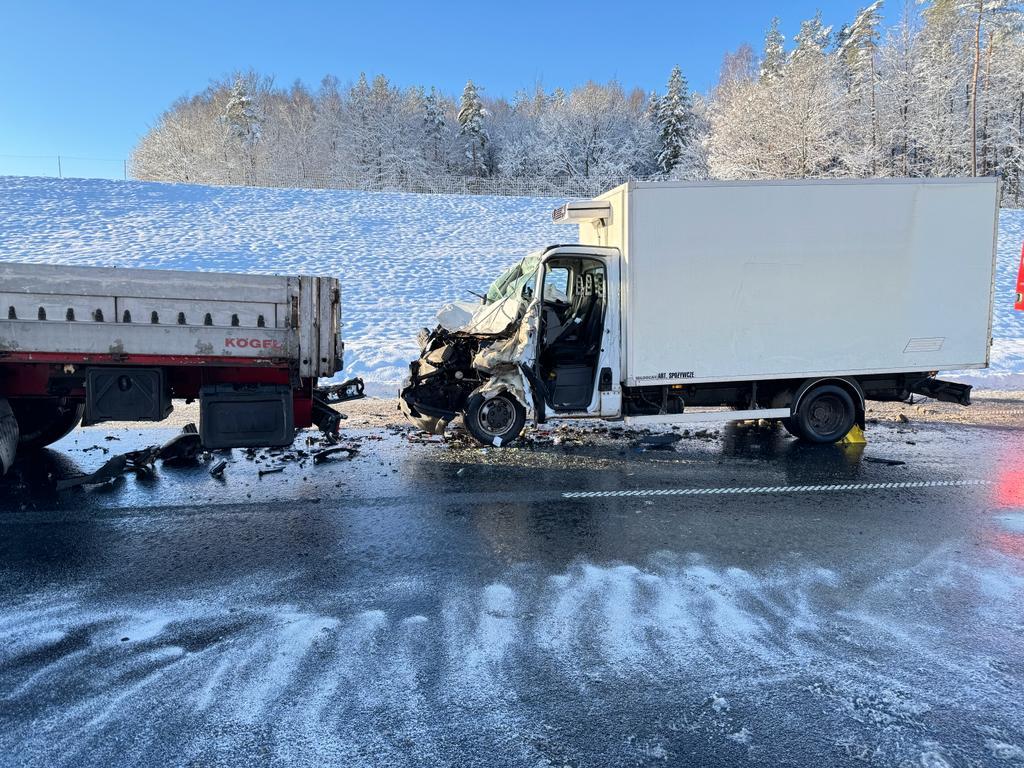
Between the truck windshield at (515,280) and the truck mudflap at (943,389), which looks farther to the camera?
the truck mudflap at (943,389)

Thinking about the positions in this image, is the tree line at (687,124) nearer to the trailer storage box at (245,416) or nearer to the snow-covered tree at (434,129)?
the snow-covered tree at (434,129)

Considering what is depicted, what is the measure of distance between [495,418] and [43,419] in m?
5.12

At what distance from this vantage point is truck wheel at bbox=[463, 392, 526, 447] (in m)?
7.65

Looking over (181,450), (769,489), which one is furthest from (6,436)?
(769,489)

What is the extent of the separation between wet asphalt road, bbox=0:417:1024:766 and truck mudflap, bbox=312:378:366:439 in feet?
2.73

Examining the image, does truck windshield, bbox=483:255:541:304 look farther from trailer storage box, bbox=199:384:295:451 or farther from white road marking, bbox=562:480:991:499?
trailer storage box, bbox=199:384:295:451

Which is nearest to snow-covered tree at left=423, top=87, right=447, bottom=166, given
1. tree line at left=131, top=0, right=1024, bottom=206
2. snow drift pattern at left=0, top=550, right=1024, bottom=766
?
tree line at left=131, top=0, right=1024, bottom=206

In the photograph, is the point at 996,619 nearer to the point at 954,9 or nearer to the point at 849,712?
the point at 849,712

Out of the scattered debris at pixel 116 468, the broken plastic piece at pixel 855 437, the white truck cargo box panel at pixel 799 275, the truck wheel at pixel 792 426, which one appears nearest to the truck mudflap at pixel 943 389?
the white truck cargo box panel at pixel 799 275

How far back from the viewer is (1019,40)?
39.0m

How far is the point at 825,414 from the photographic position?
27.3ft

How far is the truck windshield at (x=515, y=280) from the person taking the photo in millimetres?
7816

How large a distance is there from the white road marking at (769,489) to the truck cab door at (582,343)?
1708 mm

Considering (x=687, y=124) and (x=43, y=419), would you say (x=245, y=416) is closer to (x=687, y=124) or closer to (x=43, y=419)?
(x=43, y=419)
